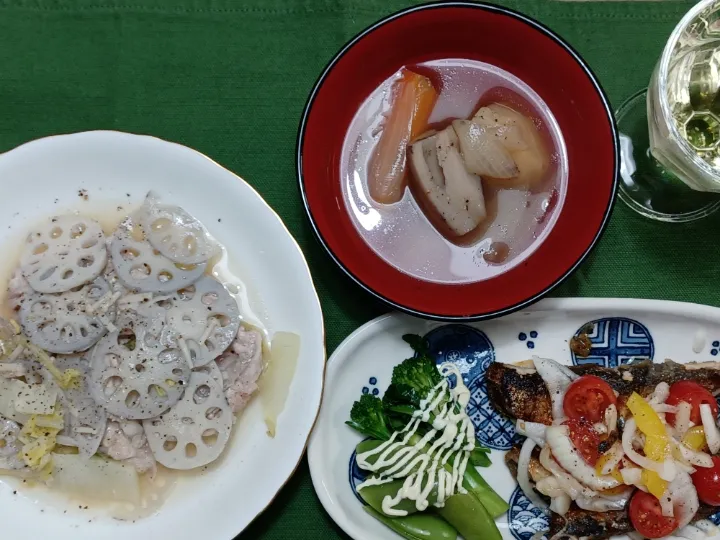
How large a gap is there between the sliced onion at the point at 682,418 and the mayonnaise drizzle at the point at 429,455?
684 millimetres

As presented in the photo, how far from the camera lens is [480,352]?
2293mm

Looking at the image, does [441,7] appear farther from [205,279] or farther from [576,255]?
[205,279]

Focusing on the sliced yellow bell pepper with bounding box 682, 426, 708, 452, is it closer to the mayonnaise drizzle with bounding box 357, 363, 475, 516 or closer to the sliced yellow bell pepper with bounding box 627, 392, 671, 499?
the sliced yellow bell pepper with bounding box 627, 392, 671, 499

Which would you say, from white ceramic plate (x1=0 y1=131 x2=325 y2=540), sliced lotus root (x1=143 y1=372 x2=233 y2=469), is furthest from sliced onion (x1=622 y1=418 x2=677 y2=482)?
sliced lotus root (x1=143 y1=372 x2=233 y2=469)

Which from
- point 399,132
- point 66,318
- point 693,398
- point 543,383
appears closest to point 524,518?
point 543,383

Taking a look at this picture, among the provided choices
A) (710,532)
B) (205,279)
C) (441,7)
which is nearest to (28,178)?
(205,279)

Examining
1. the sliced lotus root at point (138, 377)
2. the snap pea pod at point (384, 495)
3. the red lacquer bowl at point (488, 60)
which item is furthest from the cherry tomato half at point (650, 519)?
the sliced lotus root at point (138, 377)

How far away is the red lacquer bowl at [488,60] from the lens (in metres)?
1.97

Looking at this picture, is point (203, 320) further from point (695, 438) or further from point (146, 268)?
point (695, 438)

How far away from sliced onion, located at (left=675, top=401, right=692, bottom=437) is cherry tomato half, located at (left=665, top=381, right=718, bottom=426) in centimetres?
1

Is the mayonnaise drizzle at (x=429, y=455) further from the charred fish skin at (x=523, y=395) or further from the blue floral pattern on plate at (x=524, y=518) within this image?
the blue floral pattern on plate at (x=524, y=518)

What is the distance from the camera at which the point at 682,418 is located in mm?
2051

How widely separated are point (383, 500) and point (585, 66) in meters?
1.60

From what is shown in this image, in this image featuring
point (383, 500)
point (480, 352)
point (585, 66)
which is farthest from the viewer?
point (480, 352)
